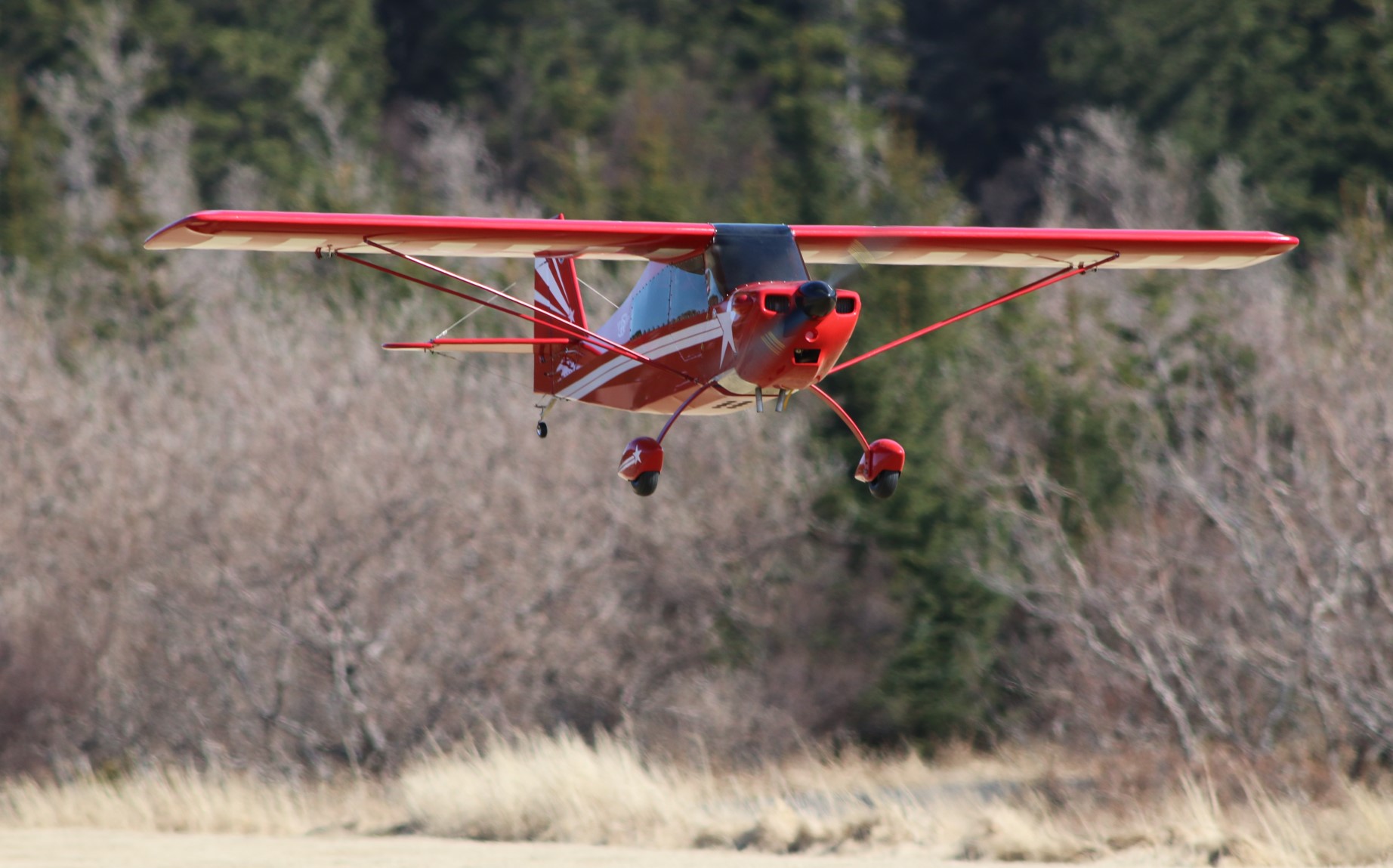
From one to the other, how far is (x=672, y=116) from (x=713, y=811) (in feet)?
102

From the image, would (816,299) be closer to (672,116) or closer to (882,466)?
(882,466)

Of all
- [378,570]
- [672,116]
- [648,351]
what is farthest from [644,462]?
[672,116]

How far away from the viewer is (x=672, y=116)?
162ft

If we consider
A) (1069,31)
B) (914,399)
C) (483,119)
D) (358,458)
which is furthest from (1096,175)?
(358,458)

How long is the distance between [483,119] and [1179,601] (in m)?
30.7

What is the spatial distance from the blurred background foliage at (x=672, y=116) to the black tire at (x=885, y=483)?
64.2ft

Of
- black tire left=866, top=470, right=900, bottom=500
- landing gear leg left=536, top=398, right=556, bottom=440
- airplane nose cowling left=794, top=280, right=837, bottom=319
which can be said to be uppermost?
airplane nose cowling left=794, top=280, right=837, bottom=319

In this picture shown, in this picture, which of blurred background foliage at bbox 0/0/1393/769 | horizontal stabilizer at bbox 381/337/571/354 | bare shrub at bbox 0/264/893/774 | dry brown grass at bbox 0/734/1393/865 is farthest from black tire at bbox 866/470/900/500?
blurred background foliage at bbox 0/0/1393/769

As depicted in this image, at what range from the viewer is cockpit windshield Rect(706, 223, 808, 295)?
34.0 ft

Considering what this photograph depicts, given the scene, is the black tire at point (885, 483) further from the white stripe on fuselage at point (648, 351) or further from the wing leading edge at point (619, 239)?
the wing leading edge at point (619, 239)

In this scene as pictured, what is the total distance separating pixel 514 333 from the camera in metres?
30.9

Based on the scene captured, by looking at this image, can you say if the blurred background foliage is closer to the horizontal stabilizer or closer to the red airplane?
the red airplane

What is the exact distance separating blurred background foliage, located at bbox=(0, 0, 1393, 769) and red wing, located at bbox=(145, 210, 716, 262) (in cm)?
1917

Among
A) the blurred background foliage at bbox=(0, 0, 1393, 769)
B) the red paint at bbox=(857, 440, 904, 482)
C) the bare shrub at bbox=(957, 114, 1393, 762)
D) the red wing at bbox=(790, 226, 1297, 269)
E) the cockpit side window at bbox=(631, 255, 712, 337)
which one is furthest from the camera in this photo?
the blurred background foliage at bbox=(0, 0, 1393, 769)
